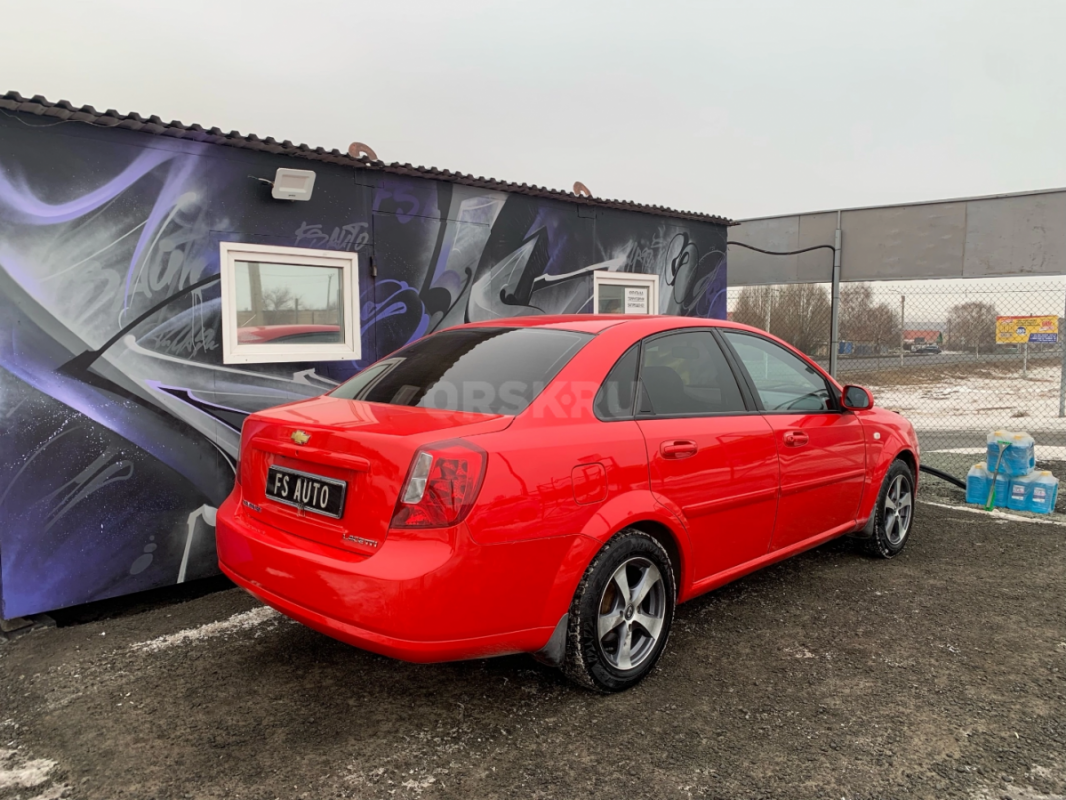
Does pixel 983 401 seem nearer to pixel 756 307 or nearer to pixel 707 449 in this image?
pixel 756 307

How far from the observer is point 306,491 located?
2.80 metres

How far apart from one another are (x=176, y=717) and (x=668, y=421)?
93.6 inches

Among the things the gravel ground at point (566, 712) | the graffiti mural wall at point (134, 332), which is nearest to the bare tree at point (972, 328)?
the gravel ground at point (566, 712)

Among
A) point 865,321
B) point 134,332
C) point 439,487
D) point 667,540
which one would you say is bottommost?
point 667,540

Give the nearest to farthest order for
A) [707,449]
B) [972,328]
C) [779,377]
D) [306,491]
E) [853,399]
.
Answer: [306,491], [707,449], [779,377], [853,399], [972,328]

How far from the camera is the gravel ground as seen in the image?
2.43 meters

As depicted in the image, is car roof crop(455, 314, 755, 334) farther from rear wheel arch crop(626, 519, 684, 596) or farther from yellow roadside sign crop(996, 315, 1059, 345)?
yellow roadside sign crop(996, 315, 1059, 345)

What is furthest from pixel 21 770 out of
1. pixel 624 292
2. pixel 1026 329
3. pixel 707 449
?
pixel 1026 329

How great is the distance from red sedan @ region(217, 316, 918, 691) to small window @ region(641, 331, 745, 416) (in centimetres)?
1

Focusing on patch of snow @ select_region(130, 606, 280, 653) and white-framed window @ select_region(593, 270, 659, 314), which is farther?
white-framed window @ select_region(593, 270, 659, 314)

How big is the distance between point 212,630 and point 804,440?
3320mm

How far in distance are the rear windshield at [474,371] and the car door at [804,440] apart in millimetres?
1189

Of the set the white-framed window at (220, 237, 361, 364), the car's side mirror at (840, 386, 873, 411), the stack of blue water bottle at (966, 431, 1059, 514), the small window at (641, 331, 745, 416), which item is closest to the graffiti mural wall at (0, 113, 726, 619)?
A: the white-framed window at (220, 237, 361, 364)

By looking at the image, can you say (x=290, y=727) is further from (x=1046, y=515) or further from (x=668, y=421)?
(x=1046, y=515)
